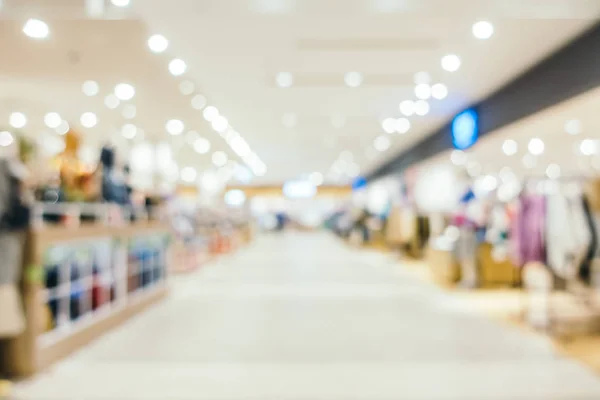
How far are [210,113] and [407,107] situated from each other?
3703 millimetres

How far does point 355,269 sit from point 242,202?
26.2 m

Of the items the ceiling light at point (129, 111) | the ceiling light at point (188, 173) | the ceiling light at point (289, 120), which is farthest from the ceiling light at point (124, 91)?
the ceiling light at point (188, 173)

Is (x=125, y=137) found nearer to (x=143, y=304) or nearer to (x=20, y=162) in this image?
(x=143, y=304)

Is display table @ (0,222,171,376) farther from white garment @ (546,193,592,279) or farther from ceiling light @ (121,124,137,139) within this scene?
ceiling light @ (121,124,137,139)

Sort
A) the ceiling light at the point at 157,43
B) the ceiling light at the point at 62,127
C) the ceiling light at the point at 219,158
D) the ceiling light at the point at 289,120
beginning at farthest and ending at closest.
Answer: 1. the ceiling light at the point at 219,158
2. the ceiling light at the point at 62,127
3. the ceiling light at the point at 289,120
4. the ceiling light at the point at 157,43

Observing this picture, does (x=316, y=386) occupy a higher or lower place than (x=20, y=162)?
lower

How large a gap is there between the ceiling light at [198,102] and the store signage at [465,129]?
4.75 metres

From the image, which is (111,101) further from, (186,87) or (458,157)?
(458,157)

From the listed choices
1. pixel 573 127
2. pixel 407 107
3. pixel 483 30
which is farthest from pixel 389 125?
pixel 483 30

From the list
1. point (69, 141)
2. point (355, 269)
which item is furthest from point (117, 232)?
point (355, 269)

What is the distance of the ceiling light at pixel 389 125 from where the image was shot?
486 inches

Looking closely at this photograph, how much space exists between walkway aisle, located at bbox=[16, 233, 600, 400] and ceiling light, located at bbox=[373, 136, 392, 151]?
23.2ft

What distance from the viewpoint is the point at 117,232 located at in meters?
7.12

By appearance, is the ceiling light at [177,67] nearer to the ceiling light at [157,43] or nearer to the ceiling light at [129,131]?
the ceiling light at [157,43]
